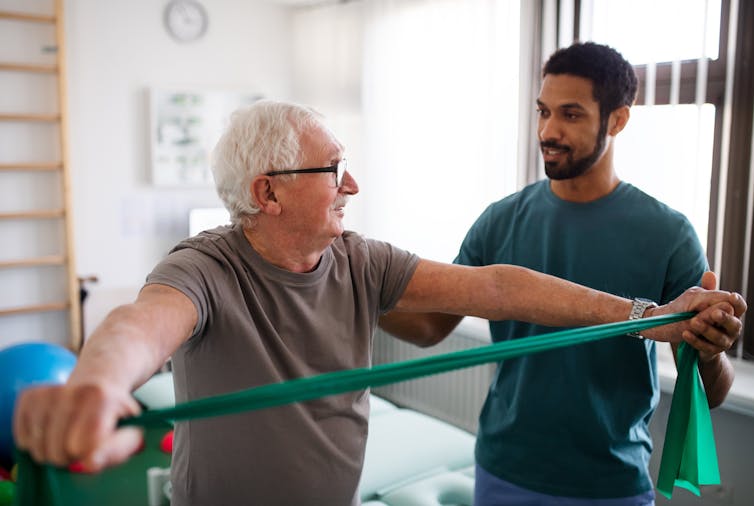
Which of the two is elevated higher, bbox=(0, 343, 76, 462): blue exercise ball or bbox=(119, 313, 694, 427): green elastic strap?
bbox=(119, 313, 694, 427): green elastic strap

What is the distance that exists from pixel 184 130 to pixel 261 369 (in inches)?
156

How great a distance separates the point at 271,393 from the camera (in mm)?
886

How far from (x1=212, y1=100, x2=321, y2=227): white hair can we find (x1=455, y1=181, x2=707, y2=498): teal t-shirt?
690 mm

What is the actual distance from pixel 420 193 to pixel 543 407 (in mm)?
2789

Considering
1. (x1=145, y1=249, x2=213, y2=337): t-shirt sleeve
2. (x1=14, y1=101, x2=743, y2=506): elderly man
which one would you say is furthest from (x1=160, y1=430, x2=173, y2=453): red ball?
Result: (x1=145, y1=249, x2=213, y2=337): t-shirt sleeve

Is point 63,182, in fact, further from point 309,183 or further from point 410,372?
point 410,372

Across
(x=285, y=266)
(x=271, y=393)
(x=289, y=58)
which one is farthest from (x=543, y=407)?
(x=289, y=58)

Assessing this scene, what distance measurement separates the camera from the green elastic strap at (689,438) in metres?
1.47

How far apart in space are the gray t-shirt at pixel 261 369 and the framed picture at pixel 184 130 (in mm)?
3704

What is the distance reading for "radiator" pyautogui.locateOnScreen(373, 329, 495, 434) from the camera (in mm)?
3973

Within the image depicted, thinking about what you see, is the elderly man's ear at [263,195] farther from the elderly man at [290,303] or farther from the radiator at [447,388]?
the radiator at [447,388]

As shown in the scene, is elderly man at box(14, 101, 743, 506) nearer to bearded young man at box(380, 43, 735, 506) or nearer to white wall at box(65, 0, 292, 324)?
bearded young man at box(380, 43, 735, 506)

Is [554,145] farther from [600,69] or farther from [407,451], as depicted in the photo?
[407,451]

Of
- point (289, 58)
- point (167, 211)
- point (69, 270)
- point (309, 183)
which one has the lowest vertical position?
point (69, 270)
